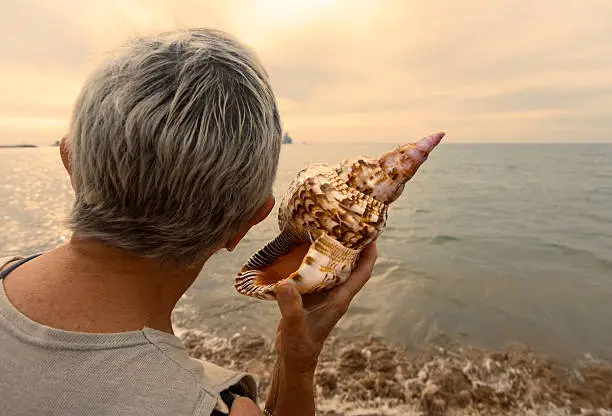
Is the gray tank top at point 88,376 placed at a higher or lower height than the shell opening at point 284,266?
higher

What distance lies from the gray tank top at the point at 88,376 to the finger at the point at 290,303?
48 centimetres

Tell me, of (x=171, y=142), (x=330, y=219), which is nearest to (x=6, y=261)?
(x=171, y=142)

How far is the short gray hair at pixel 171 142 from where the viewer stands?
1.01 metres

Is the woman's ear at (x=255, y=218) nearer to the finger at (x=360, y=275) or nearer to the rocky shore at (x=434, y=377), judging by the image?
the finger at (x=360, y=275)

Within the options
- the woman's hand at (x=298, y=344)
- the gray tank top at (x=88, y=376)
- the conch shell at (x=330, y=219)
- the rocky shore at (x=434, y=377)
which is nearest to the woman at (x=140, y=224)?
the gray tank top at (x=88, y=376)

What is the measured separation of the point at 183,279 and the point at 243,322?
392 cm

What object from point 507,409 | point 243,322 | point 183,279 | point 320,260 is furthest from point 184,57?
point 243,322

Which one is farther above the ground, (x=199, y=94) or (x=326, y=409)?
(x=199, y=94)

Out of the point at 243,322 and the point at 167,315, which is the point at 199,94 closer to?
the point at 167,315

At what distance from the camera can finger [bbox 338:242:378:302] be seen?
204cm

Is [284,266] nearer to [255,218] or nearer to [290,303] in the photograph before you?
[290,303]

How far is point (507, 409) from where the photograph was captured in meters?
3.53

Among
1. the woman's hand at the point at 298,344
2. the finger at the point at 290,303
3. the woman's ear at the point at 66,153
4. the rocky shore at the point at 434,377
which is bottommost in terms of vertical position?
the rocky shore at the point at 434,377

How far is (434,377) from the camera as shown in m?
3.92
